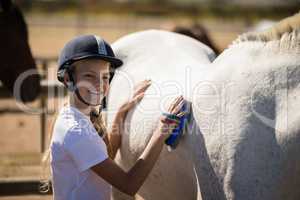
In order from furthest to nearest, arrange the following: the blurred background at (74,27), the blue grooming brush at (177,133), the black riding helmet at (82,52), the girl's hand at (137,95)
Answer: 1. the blurred background at (74,27)
2. the girl's hand at (137,95)
3. the blue grooming brush at (177,133)
4. the black riding helmet at (82,52)

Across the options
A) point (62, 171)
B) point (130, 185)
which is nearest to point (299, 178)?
point (130, 185)

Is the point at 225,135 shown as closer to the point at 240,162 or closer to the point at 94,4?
the point at 240,162

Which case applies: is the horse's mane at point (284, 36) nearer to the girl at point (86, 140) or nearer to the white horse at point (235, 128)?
the white horse at point (235, 128)

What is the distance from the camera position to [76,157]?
95.8 inches

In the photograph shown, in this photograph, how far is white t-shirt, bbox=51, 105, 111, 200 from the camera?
7.93 ft

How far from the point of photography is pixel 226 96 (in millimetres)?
2535

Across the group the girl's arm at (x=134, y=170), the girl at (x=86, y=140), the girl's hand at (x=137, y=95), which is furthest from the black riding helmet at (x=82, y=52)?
the girl's hand at (x=137, y=95)

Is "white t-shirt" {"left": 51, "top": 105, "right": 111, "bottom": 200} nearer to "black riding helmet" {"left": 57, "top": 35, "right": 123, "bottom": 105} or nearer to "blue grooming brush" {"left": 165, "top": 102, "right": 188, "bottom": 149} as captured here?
"black riding helmet" {"left": 57, "top": 35, "right": 123, "bottom": 105}

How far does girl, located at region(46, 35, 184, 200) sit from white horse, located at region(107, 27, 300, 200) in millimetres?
189

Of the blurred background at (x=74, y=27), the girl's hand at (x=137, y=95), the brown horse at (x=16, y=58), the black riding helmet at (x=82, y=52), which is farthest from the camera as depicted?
the blurred background at (x=74, y=27)

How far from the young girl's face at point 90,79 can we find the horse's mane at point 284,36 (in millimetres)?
817

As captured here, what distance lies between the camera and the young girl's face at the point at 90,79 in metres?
2.52

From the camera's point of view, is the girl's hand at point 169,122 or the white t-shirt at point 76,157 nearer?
the white t-shirt at point 76,157

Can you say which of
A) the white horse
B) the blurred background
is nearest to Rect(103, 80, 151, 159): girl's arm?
the white horse
